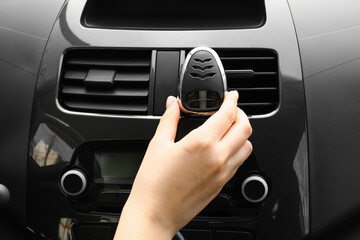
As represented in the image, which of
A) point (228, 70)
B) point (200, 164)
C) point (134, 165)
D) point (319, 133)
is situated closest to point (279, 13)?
point (228, 70)

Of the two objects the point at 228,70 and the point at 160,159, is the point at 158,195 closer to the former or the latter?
the point at 160,159

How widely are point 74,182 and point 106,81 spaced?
0.35 metres

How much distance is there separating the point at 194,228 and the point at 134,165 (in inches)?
11.2

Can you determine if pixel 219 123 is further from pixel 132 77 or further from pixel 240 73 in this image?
pixel 132 77

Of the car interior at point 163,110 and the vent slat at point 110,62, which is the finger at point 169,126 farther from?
the vent slat at point 110,62

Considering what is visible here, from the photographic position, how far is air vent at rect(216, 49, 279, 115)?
1.46 m

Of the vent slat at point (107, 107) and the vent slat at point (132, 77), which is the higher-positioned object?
the vent slat at point (132, 77)

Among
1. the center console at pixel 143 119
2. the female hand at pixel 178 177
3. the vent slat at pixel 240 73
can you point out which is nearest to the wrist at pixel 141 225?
the female hand at pixel 178 177

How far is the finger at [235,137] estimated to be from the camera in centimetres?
90

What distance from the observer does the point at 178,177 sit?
87cm

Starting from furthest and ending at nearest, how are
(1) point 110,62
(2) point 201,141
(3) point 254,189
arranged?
1. (1) point 110,62
2. (3) point 254,189
3. (2) point 201,141

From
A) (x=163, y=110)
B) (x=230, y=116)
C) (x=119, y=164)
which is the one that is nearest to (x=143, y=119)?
(x=163, y=110)

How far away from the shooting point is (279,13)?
1499 millimetres

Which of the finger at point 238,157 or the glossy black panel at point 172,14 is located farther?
the glossy black panel at point 172,14
